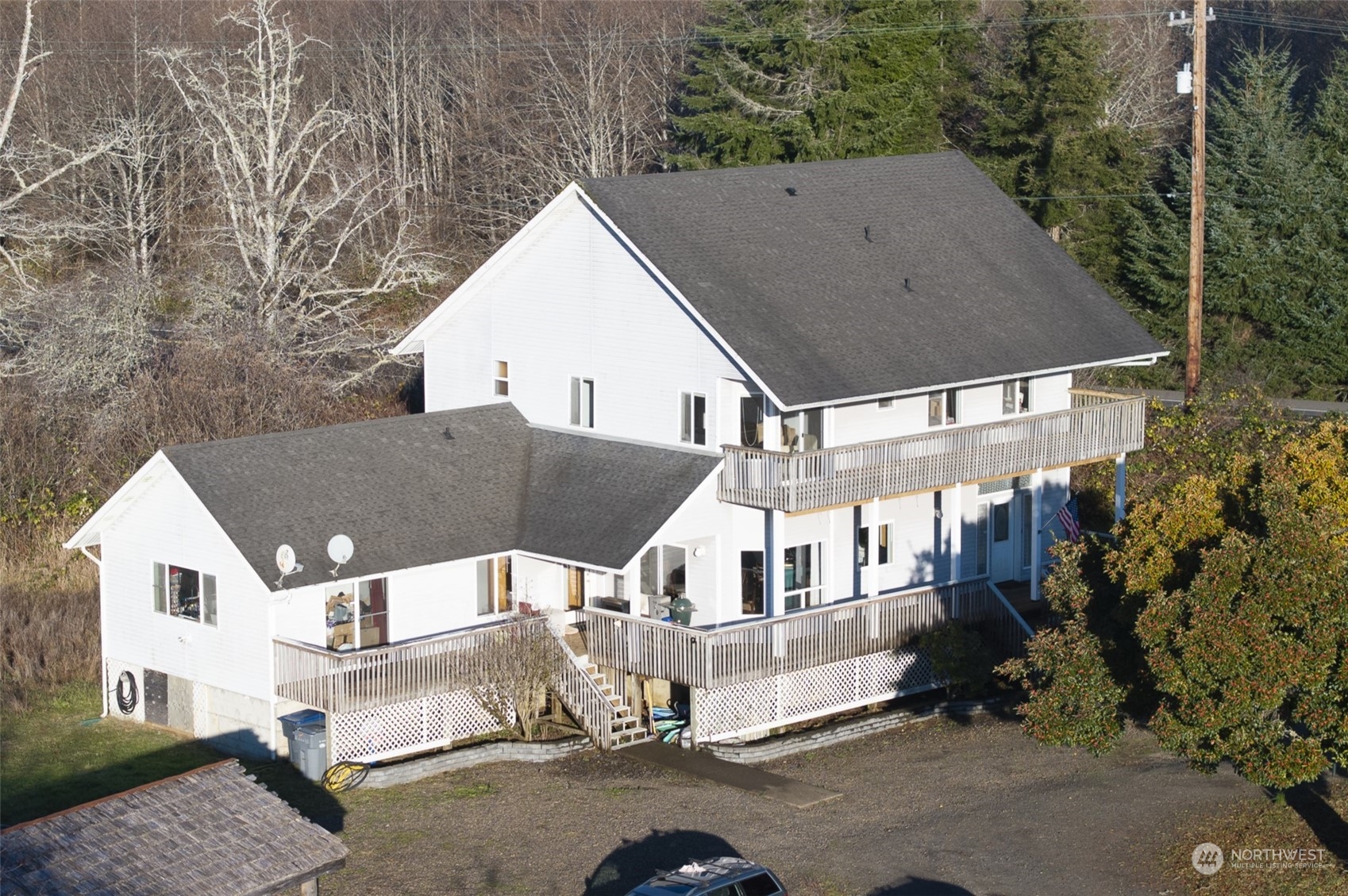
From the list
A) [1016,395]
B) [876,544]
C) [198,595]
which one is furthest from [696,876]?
[1016,395]

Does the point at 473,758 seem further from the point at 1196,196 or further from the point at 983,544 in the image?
the point at 1196,196

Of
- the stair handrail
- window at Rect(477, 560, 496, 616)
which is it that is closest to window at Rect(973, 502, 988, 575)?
the stair handrail

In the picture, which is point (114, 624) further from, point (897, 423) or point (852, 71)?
point (852, 71)

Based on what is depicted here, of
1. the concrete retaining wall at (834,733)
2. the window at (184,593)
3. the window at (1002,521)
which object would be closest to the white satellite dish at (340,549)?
the window at (184,593)

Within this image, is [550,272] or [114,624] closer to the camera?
[114,624]

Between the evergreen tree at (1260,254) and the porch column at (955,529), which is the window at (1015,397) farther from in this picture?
the evergreen tree at (1260,254)

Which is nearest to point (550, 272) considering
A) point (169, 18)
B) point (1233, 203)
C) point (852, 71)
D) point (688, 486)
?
point (688, 486)
